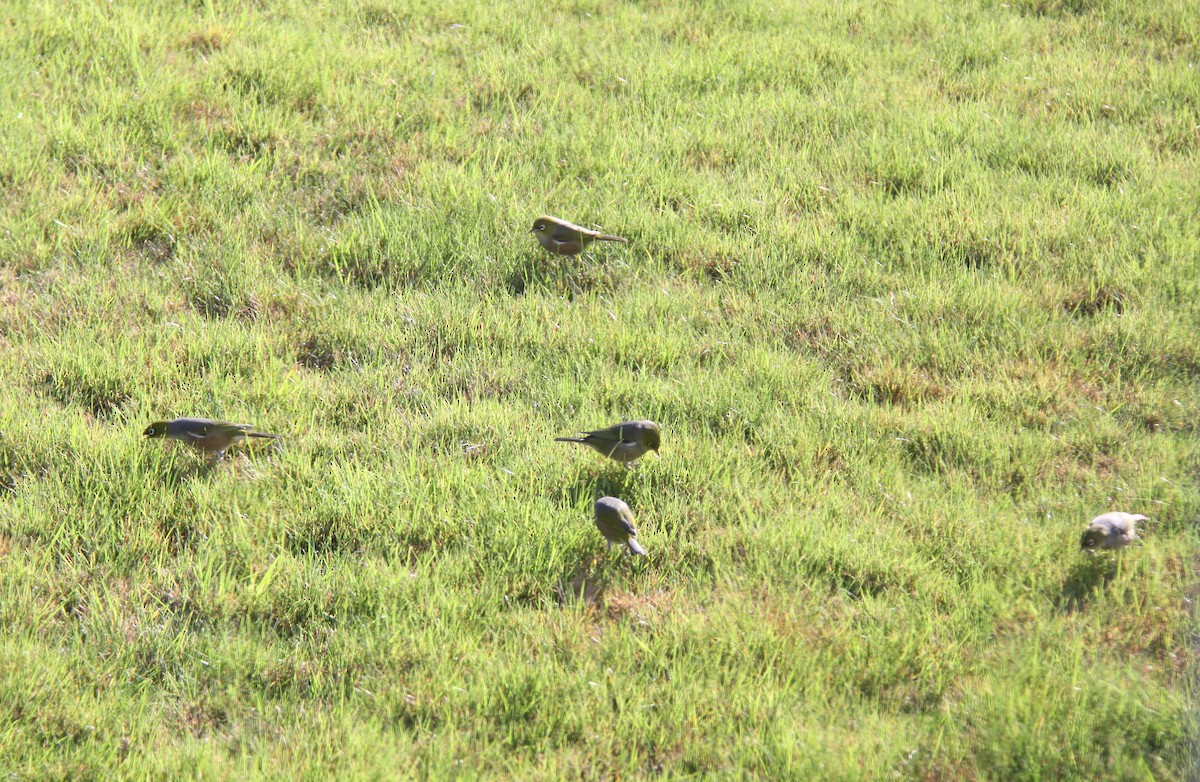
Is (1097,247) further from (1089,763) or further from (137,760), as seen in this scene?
(137,760)

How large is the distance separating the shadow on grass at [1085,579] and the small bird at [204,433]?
9.50 feet

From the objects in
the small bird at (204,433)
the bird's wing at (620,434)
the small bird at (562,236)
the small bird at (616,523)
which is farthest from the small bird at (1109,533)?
the small bird at (204,433)

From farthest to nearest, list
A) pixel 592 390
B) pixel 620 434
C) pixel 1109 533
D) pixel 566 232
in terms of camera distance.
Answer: pixel 566 232 → pixel 592 390 → pixel 620 434 → pixel 1109 533

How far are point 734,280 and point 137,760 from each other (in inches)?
133

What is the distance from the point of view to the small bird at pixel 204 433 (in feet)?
13.5

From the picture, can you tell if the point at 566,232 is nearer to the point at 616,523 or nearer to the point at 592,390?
the point at 592,390

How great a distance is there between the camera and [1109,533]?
3645 millimetres

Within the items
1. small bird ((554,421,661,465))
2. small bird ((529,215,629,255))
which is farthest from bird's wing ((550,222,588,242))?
small bird ((554,421,661,465))

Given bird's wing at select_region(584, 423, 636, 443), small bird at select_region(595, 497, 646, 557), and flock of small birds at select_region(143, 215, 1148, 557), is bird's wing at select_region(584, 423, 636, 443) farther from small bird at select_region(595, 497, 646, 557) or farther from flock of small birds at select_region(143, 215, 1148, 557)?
small bird at select_region(595, 497, 646, 557)

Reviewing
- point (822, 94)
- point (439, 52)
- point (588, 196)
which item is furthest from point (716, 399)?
point (439, 52)

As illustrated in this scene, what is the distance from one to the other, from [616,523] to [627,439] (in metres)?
0.44

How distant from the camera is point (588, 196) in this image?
5871mm

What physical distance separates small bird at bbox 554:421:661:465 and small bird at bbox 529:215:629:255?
1.50 metres

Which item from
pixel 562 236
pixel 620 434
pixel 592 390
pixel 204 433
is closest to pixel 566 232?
pixel 562 236
